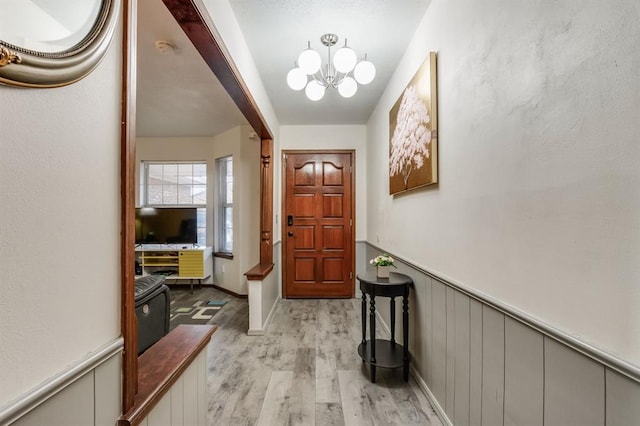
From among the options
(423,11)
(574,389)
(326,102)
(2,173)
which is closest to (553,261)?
(574,389)

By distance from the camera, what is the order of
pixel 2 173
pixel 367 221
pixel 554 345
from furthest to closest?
pixel 367 221
pixel 554 345
pixel 2 173

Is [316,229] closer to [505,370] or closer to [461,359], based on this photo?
[461,359]

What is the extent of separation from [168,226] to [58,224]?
15.2 ft

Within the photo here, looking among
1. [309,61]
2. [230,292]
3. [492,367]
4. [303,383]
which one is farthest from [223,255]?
[492,367]

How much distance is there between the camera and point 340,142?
439cm

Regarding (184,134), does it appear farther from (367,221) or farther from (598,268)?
(598,268)

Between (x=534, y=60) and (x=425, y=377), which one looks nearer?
(x=534, y=60)

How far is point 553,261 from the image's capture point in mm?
945

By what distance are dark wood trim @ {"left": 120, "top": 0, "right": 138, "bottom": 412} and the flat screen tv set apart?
14.1 feet

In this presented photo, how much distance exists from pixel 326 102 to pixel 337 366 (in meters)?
2.66

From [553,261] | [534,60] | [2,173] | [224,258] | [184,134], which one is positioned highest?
[184,134]

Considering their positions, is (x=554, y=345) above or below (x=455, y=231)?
below

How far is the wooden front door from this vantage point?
171 inches

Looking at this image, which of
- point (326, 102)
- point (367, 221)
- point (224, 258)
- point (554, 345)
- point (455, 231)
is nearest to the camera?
point (554, 345)
